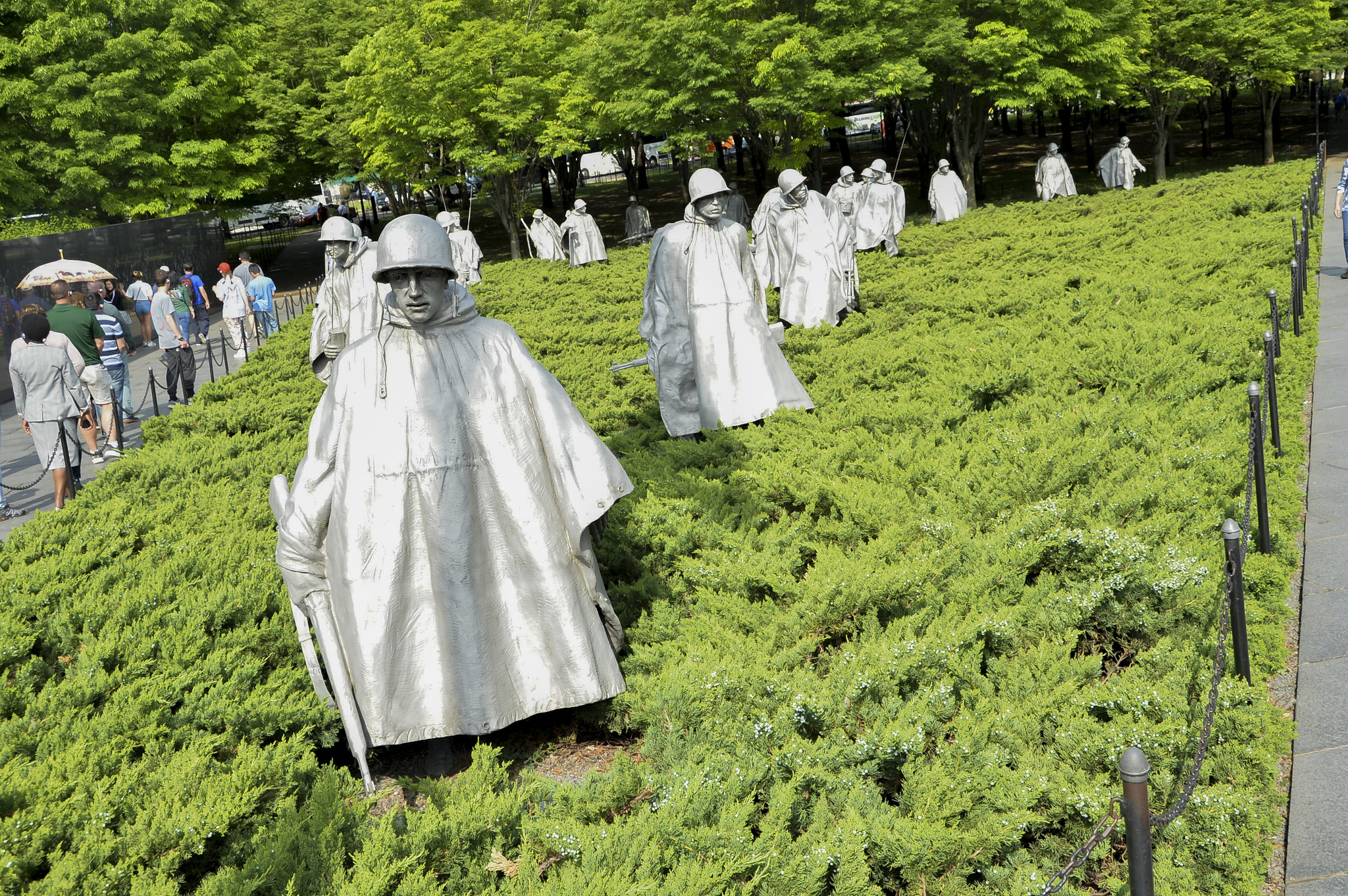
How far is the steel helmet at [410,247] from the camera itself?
4141 mm

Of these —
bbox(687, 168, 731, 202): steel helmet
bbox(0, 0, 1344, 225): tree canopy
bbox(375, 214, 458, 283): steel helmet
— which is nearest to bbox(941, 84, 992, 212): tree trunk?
bbox(0, 0, 1344, 225): tree canopy

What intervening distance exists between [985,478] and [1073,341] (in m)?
3.88

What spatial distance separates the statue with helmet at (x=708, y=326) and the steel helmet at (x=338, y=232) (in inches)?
132

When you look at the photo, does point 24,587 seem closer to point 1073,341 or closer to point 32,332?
point 32,332

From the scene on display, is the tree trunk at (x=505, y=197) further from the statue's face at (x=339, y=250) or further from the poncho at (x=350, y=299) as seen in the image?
the poncho at (x=350, y=299)

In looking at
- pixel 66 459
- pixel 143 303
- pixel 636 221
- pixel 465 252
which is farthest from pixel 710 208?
pixel 636 221

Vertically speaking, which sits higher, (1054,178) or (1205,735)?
(1054,178)

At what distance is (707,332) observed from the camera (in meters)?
8.60

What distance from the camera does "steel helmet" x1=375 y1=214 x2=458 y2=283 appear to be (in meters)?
4.14

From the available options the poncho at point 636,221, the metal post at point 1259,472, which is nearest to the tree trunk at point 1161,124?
the poncho at point 636,221

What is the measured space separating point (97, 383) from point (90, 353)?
379mm

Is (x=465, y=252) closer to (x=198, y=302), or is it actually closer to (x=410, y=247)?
(x=198, y=302)

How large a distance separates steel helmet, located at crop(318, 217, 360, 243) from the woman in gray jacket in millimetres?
2578

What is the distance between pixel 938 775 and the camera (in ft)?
12.4
